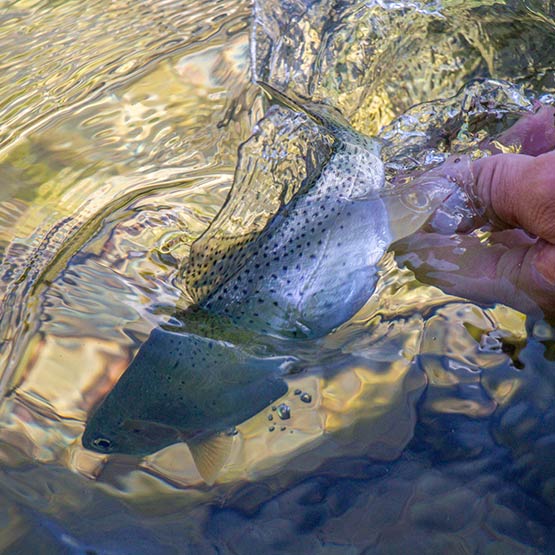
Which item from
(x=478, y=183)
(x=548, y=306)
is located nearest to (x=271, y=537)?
(x=548, y=306)

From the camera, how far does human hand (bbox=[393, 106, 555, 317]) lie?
86.5 inches

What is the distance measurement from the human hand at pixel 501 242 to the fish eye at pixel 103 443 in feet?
4.49

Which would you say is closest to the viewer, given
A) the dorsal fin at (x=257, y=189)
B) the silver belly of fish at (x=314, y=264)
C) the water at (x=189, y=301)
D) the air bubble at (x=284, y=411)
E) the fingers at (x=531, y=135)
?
the water at (x=189, y=301)

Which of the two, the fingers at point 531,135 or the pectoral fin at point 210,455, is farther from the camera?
the fingers at point 531,135

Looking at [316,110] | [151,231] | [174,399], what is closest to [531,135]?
[316,110]

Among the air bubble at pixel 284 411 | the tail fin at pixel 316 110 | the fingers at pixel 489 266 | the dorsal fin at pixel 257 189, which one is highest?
the tail fin at pixel 316 110

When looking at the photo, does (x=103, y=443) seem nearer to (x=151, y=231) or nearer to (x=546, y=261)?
(x=151, y=231)

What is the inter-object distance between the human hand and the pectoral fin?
1.07m

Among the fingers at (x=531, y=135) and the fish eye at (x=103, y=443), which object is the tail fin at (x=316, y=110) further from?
the fish eye at (x=103, y=443)

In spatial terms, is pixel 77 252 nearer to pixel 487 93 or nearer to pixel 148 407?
pixel 148 407

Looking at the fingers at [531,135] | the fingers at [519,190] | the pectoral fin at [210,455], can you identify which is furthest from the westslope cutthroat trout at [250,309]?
the fingers at [531,135]

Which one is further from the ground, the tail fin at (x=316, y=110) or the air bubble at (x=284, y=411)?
the tail fin at (x=316, y=110)

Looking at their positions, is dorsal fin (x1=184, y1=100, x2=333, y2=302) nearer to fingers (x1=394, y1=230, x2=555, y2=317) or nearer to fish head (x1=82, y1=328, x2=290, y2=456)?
fish head (x1=82, y1=328, x2=290, y2=456)

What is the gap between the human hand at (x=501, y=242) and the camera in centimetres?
220
